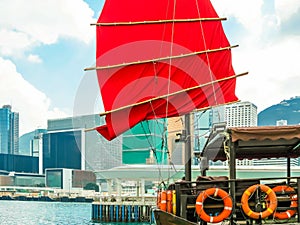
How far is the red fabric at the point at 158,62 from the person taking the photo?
43.6 ft

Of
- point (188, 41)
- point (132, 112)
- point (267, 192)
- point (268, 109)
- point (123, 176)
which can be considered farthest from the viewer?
point (268, 109)

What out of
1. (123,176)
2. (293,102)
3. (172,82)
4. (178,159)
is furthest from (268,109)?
(172,82)

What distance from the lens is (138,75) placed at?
532 inches

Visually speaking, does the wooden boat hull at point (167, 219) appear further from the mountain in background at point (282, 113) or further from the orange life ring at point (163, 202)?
the mountain in background at point (282, 113)

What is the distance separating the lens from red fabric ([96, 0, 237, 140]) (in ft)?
43.6

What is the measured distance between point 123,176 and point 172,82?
26.7 meters

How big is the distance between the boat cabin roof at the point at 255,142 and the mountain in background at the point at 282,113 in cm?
11021

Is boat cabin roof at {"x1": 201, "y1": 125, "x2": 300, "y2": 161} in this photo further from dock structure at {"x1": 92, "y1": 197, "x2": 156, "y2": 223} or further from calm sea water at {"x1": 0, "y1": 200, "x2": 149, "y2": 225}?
calm sea water at {"x1": 0, "y1": 200, "x2": 149, "y2": 225}

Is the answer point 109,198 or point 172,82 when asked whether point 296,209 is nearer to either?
point 172,82

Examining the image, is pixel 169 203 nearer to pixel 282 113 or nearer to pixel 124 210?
pixel 124 210

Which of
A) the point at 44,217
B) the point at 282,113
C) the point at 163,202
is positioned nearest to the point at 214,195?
the point at 163,202

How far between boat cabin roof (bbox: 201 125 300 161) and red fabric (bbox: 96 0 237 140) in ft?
6.26

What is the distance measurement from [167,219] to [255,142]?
2131 mm

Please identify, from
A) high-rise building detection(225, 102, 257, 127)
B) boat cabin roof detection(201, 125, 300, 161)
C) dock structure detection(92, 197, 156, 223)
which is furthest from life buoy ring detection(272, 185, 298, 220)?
dock structure detection(92, 197, 156, 223)
